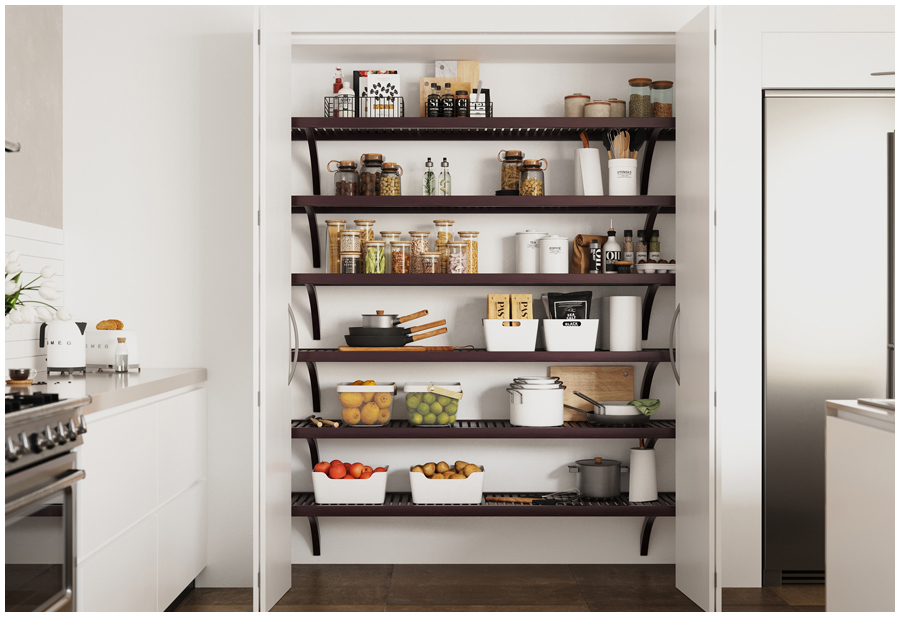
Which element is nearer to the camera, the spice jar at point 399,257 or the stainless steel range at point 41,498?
the stainless steel range at point 41,498

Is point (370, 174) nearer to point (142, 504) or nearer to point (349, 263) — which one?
point (349, 263)

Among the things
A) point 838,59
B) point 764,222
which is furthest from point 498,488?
point 838,59

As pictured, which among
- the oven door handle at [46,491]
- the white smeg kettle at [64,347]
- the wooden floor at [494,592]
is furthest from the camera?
the wooden floor at [494,592]

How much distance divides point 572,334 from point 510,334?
10.4 inches

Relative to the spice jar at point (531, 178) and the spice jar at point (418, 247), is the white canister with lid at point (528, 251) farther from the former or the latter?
the spice jar at point (418, 247)

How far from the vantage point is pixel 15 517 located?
162 cm

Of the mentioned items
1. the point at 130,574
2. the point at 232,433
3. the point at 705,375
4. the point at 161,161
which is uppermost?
the point at 161,161

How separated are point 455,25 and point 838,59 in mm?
1629

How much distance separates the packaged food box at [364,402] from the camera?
2906 millimetres

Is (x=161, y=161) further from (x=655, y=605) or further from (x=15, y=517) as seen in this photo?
(x=655, y=605)

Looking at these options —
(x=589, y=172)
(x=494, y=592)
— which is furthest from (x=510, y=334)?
(x=494, y=592)

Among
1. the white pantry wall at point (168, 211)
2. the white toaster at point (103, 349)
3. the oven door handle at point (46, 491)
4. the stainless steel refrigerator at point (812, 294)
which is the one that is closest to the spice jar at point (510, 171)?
the stainless steel refrigerator at point (812, 294)

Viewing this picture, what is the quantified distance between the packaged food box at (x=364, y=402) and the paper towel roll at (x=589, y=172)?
1.21m

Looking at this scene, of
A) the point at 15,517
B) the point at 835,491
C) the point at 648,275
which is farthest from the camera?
the point at 648,275
